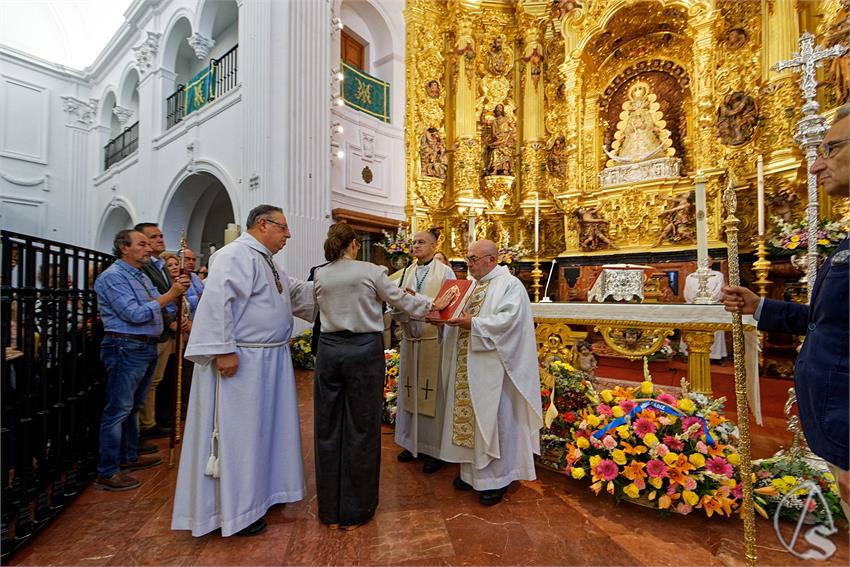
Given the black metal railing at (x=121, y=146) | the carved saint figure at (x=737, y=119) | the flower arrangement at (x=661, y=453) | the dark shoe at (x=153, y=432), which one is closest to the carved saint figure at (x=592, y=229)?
the carved saint figure at (x=737, y=119)

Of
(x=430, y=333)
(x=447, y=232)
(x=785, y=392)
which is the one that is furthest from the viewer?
(x=447, y=232)

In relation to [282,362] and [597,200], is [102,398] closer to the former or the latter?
[282,362]

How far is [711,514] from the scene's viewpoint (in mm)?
2377

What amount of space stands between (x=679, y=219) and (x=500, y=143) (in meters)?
4.04

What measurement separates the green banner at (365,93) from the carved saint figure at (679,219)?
6.23m

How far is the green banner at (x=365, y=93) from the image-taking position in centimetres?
886

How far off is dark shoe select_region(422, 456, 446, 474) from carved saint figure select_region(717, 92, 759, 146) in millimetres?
7271

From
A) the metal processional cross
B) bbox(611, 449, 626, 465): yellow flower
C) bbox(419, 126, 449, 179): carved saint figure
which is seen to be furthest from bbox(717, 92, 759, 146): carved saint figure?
bbox(611, 449, 626, 465): yellow flower

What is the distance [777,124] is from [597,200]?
2.88m

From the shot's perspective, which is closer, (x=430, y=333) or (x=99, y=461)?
(x=99, y=461)

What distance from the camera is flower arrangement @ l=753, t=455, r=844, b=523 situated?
2375 millimetres

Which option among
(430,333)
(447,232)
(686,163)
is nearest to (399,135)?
(447,232)

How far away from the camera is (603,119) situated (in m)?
8.86

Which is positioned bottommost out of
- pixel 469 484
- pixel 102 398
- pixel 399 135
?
pixel 469 484
